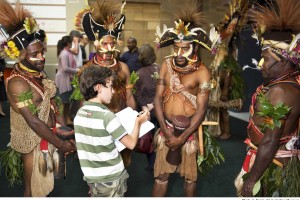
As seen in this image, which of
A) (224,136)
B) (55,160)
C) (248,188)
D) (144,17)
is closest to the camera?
(248,188)

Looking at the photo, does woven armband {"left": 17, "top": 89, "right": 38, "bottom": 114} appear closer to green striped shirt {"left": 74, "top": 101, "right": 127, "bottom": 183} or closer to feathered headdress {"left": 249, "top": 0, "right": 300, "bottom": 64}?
green striped shirt {"left": 74, "top": 101, "right": 127, "bottom": 183}

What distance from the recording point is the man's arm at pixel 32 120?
9.53ft

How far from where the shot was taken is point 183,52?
3301 mm

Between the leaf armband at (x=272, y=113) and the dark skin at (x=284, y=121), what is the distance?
4 centimetres

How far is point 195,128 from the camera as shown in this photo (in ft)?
10.8

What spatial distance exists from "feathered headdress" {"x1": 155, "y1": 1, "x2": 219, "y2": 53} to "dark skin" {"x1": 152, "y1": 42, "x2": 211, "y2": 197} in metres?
0.10

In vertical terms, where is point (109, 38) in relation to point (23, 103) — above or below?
above

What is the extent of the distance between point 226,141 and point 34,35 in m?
4.45

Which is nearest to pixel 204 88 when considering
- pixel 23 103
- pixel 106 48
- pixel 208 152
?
pixel 208 152

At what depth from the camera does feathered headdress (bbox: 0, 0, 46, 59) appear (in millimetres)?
3092

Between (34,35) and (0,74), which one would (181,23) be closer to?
(34,35)

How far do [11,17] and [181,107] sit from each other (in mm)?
1984

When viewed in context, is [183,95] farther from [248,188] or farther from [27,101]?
[27,101]

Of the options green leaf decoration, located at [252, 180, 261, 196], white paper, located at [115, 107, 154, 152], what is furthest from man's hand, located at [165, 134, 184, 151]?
green leaf decoration, located at [252, 180, 261, 196]
